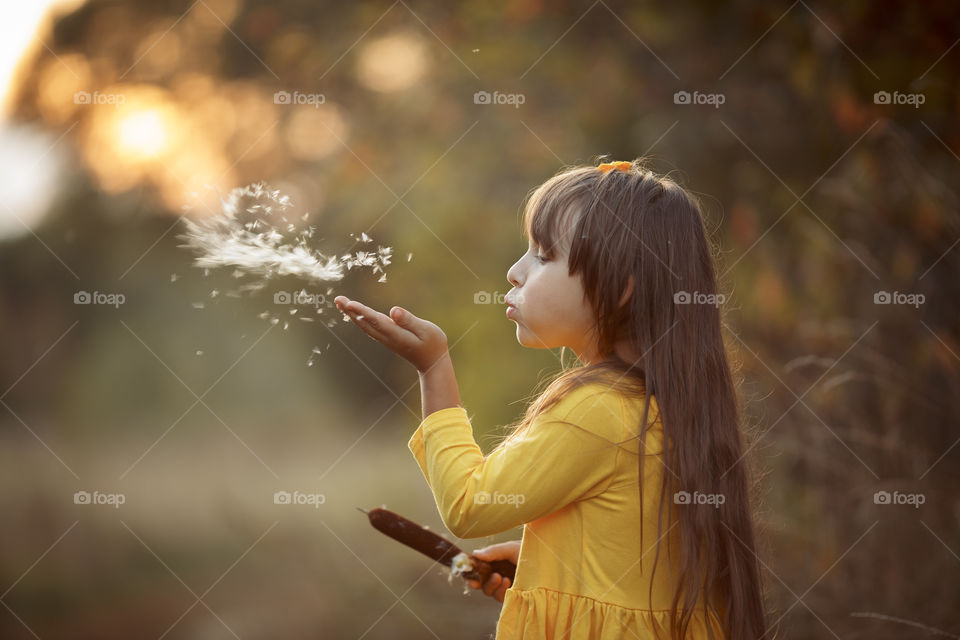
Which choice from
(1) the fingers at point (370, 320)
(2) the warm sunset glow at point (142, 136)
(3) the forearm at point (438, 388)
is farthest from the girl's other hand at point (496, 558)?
(2) the warm sunset glow at point (142, 136)

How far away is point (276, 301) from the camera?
5.92ft

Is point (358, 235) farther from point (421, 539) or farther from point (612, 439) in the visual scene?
point (612, 439)

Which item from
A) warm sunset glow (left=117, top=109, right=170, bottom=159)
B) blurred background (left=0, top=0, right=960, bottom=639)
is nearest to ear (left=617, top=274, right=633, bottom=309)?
blurred background (left=0, top=0, right=960, bottom=639)

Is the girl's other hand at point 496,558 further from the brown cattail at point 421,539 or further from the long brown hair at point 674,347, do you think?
the long brown hair at point 674,347

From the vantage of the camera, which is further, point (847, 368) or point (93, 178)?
point (93, 178)

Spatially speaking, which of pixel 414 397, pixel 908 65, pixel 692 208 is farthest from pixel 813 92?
pixel 414 397

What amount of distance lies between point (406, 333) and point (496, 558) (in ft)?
1.70

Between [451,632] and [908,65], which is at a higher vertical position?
[908,65]

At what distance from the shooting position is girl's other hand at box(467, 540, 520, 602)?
1.63 metres

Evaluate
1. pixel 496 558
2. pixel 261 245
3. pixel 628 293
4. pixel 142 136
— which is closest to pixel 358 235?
pixel 142 136

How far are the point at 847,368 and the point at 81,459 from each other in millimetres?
4263

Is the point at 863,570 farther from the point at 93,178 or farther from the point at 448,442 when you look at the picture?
the point at 93,178

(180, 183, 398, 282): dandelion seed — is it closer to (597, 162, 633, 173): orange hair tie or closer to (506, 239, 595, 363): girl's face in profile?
(506, 239, 595, 363): girl's face in profile

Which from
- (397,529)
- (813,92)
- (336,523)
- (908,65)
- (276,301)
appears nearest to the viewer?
(397,529)
